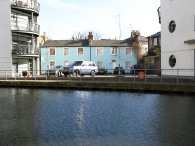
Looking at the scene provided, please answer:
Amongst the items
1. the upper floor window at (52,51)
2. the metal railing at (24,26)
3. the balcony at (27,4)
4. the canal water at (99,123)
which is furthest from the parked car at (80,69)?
the upper floor window at (52,51)

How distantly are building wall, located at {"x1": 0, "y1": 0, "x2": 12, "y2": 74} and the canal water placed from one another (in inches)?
913

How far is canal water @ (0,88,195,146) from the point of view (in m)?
10.4

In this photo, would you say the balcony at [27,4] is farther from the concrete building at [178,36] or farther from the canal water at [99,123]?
the canal water at [99,123]

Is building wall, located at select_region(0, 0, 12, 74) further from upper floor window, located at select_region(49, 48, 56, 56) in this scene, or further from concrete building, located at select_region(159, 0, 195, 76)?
upper floor window, located at select_region(49, 48, 56, 56)

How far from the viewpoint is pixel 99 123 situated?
13.2 m

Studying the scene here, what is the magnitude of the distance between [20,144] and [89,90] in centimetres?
1773

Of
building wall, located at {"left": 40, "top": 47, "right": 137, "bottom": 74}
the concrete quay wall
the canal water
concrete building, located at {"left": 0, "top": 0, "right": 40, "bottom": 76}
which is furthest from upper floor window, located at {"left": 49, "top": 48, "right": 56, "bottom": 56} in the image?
the canal water

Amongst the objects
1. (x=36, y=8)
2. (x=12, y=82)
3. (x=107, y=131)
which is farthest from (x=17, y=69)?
(x=107, y=131)

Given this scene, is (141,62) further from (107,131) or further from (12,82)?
(107,131)

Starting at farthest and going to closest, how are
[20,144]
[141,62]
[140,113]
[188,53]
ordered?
[141,62] < [188,53] < [140,113] < [20,144]

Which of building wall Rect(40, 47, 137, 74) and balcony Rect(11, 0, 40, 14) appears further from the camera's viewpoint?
building wall Rect(40, 47, 137, 74)

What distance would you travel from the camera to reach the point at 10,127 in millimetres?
12477

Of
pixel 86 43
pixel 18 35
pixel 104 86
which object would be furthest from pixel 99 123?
pixel 86 43

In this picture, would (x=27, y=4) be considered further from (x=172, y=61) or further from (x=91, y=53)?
(x=91, y=53)
